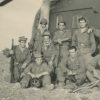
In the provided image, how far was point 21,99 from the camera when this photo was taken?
12.9 m

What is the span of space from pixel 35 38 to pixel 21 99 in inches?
94.4

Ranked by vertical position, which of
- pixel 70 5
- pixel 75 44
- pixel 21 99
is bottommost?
pixel 21 99

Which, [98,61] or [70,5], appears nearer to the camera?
[98,61]

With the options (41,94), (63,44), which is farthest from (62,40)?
(41,94)

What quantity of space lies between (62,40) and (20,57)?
43.3 inches

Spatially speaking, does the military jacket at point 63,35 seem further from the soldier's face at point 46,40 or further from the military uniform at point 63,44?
the soldier's face at point 46,40

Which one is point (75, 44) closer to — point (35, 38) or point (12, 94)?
point (35, 38)

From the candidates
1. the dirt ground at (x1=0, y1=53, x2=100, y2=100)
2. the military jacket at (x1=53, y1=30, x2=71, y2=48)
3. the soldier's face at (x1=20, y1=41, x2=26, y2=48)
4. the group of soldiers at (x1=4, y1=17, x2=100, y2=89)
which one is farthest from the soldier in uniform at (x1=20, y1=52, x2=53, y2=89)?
the military jacket at (x1=53, y1=30, x2=71, y2=48)

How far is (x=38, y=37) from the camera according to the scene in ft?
48.4

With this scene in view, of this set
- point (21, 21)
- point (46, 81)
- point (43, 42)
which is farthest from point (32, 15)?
point (46, 81)

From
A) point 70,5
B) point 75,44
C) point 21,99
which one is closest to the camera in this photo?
point 21,99

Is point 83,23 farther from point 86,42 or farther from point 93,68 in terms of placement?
point 93,68

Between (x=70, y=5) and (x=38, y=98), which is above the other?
(x=70, y=5)

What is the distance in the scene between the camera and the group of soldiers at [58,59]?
13.7 m
